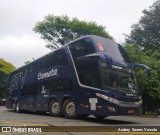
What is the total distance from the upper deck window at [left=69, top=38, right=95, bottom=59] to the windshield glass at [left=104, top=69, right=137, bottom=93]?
135 centimetres

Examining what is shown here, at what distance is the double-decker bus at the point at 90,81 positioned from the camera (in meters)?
13.3

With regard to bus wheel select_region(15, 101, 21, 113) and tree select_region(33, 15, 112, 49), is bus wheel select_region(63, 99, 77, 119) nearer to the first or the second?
bus wheel select_region(15, 101, 21, 113)

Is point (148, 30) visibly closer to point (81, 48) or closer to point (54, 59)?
point (54, 59)

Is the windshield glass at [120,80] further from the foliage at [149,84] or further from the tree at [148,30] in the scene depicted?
the tree at [148,30]

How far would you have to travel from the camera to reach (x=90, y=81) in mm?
13883

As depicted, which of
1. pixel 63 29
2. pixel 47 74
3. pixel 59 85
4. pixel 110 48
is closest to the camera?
pixel 110 48

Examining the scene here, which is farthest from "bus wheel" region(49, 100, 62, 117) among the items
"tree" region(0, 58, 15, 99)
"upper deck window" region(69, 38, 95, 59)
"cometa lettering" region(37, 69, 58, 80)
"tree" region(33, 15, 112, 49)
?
"tree" region(0, 58, 15, 99)

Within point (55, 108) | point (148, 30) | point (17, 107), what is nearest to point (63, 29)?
point (148, 30)

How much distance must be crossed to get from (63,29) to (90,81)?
29031 millimetres

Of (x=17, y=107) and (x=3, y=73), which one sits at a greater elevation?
(x=3, y=73)

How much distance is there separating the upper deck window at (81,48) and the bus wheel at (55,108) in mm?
3166

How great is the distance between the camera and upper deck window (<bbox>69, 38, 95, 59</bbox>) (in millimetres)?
14277

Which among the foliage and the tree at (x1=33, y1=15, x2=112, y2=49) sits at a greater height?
the tree at (x1=33, y1=15, x2=112, y2=49)

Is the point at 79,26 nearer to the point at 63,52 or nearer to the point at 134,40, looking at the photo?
the point at 134,40
